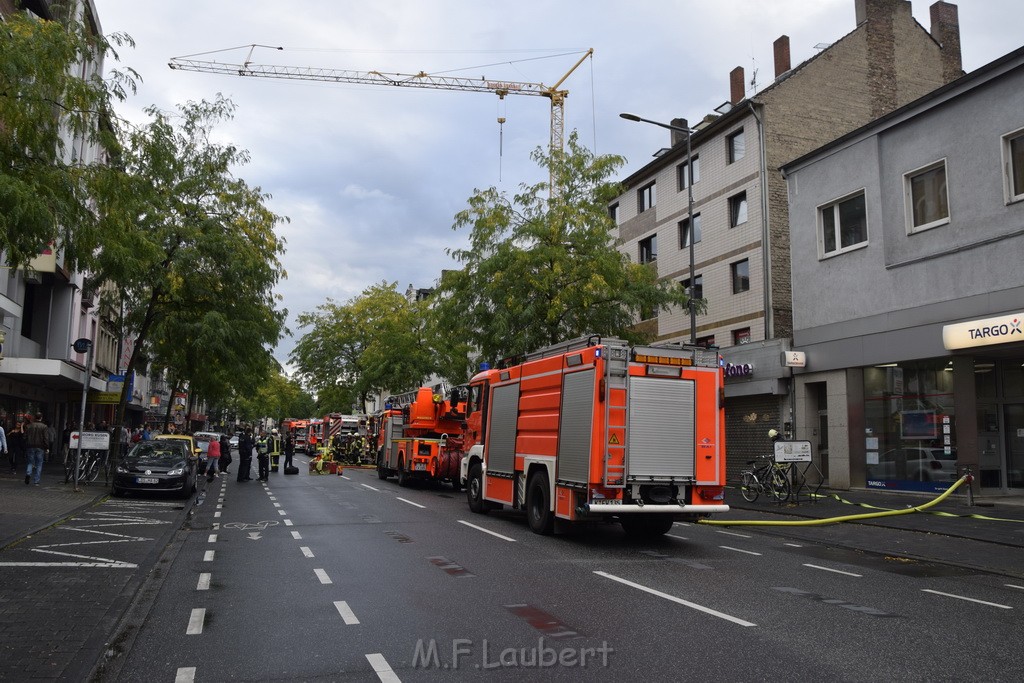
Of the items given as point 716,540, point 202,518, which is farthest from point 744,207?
point 202,518

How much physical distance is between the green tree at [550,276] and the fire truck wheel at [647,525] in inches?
427

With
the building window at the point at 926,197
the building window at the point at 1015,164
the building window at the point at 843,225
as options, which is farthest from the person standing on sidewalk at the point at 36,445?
the building window at the point at 1015,164

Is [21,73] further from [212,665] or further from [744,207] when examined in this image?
[744,207]

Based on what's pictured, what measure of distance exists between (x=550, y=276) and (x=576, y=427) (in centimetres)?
1215

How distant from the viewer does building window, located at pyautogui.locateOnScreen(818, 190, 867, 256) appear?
2125cm

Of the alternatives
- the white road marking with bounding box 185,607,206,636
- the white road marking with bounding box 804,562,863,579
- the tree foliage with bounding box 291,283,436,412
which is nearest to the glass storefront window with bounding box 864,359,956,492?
the white road marking with bounding box 804,562,863,579

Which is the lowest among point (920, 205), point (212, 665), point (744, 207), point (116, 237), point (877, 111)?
point (212, 665)

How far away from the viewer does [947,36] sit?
30.6 metres

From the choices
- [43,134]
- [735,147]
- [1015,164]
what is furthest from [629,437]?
[735,147]

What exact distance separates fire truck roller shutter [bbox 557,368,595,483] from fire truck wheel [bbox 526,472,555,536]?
2.29 ft

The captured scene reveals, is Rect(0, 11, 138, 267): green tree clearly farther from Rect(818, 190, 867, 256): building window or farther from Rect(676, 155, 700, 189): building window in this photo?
Rect(676, 155, 700, 189): building window

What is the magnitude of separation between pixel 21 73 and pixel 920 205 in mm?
18416

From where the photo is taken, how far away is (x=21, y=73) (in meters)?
8.17

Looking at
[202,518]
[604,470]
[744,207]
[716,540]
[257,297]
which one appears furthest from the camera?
[744,207]
